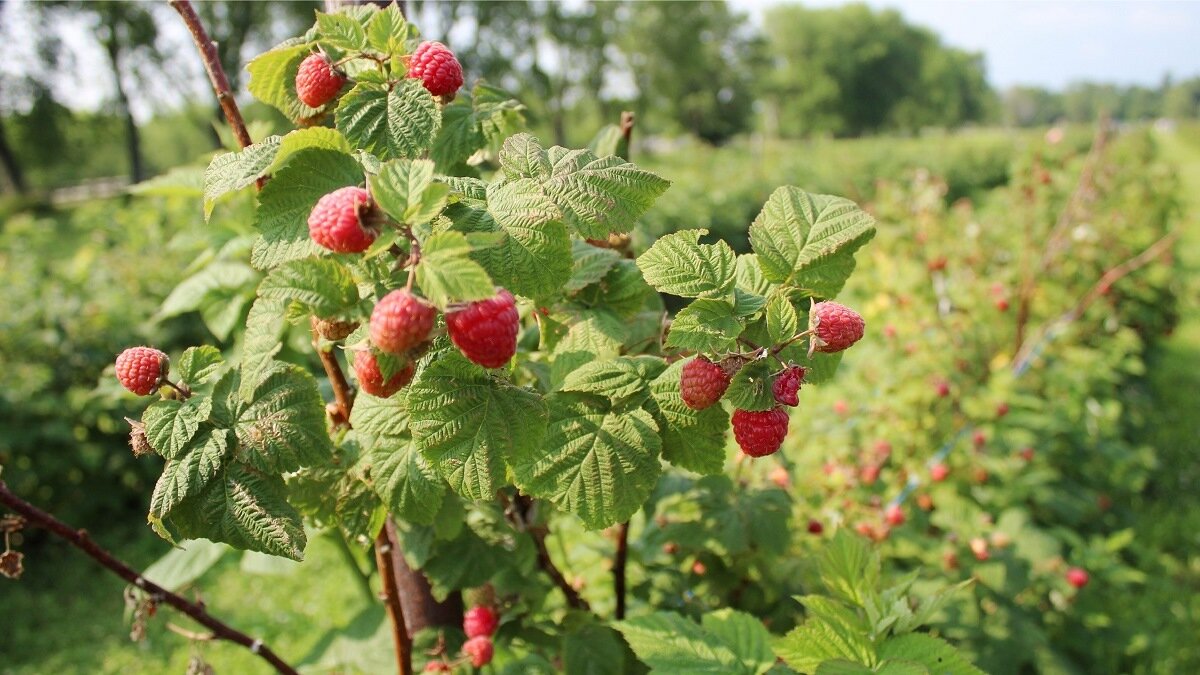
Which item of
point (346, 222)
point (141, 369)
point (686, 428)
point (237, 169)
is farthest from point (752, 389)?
point (141, 369)

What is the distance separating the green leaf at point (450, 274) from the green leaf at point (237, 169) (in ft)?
0.72

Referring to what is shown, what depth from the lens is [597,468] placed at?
2.92 feet

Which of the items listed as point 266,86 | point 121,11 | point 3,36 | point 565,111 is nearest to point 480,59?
point 565,111

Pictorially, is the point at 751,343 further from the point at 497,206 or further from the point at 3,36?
the point at 3,36

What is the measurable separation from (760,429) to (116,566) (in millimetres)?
947

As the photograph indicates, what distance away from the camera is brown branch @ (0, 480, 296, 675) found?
1.02 meters

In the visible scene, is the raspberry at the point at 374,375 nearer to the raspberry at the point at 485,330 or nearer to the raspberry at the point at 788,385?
the raspberry at the point at 485,330

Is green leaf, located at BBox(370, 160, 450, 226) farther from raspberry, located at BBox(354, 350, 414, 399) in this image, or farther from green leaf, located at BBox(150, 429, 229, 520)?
green leaf, located at BBox(150, 429, 229, 520)

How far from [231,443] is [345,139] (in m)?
0.37

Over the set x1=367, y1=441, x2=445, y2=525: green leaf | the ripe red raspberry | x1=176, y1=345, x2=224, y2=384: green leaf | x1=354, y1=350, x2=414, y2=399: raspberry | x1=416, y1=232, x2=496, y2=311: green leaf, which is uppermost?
x1=416, y1=232, x2=496, y2=311: green leaf

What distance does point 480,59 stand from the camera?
2909 cm

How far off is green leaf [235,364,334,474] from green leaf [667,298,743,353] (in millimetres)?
422

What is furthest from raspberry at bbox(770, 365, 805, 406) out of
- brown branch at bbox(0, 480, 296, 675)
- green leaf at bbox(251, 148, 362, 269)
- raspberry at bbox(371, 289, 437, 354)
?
brown branch at bbox(0, 480, 296, 675)

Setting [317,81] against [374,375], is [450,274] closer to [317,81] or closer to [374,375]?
[374,375]
